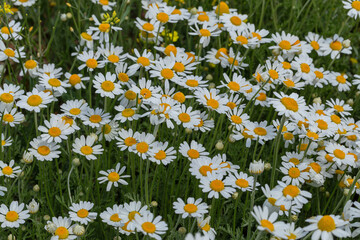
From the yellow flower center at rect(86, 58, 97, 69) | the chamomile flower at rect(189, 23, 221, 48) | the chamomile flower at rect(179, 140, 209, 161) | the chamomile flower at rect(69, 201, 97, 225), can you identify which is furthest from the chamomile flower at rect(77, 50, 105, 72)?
the chamomile flower at rect(69, 201, 97, 225)

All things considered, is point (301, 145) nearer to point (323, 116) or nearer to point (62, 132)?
point (323, 116)

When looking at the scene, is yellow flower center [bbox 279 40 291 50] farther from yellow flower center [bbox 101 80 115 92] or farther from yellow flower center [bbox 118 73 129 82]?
yellow flower center [bbox 101 80 115 92]

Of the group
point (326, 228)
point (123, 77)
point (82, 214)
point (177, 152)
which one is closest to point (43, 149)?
point (82, 214)

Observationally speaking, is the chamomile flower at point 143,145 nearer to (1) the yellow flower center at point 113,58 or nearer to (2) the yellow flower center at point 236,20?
(1) the yellow flower center at point 113,58

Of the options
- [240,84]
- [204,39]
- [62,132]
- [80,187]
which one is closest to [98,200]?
[80,187]

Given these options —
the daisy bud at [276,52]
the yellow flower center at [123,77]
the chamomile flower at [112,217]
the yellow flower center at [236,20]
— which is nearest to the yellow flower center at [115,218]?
the chamomile flower at [112,217]

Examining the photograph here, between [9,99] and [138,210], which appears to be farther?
[9,99]
